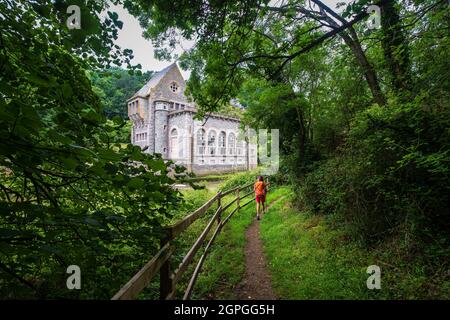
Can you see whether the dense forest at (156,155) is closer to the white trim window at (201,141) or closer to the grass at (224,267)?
the grass at (224,267)

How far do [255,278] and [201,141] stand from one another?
26642mm

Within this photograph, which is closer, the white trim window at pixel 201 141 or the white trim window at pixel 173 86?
the white trim window at pixel 201 141

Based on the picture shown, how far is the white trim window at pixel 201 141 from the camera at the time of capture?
3072 cm

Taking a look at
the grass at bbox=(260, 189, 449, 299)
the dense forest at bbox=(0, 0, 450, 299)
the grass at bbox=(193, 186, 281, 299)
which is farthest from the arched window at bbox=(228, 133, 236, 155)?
the grass at bbox=(260, 189, 449, 299)

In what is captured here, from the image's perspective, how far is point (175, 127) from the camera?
3064cm

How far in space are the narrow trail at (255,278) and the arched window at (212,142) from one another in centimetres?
2524

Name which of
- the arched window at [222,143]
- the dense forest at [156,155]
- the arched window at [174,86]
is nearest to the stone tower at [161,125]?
the arched window at [174,86]

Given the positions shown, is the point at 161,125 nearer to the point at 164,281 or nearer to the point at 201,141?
the point at 201,141

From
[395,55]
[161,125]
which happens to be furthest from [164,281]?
[161,125]

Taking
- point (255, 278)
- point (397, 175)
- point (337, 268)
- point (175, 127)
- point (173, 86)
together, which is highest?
point (173, 86)

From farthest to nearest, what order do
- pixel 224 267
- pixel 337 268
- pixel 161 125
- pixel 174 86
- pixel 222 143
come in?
pixel 222 143 → pixel 174 86 → pixel 161 125 → pixel 224 267 → pixel 337 268

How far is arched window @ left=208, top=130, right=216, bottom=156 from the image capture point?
32219 millimetres

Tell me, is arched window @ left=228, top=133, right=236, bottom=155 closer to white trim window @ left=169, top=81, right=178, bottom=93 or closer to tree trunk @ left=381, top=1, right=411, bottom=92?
white trim window @ left=169, top=81, right=178, bottom=93
